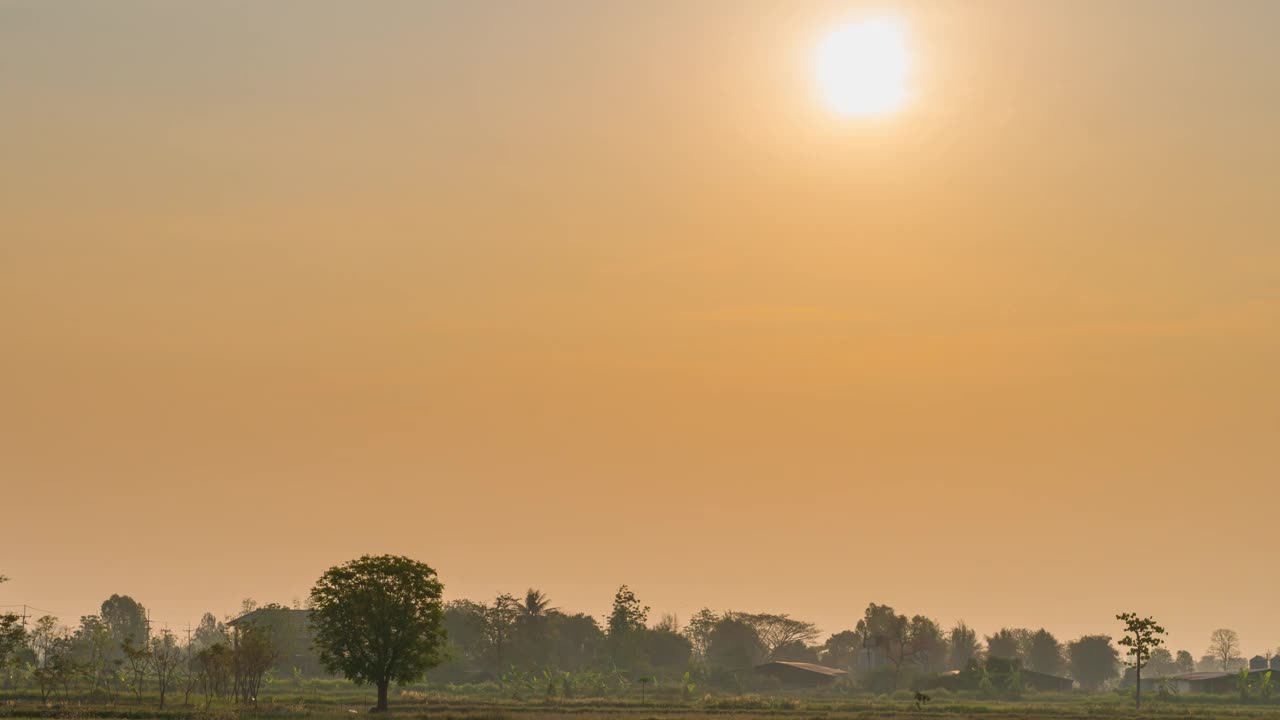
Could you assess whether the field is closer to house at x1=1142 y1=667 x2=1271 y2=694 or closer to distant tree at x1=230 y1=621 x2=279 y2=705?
distant tree at x1=230 y1=621 x2=279 y2=705

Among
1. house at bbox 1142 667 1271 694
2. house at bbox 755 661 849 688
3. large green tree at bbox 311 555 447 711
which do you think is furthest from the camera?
house at bbox 755 661 849 688

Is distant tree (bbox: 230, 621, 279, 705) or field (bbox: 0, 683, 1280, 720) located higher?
distant tree (bbox: 230, 621, 279, 705)

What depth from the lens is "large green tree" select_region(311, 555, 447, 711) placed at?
102688 mm

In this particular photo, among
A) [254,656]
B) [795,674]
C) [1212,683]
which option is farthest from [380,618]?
[1212,683]

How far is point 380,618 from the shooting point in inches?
4050

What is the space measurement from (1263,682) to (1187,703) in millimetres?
13268

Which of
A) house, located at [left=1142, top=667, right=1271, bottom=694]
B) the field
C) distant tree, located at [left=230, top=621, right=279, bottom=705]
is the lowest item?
house, located at [left=1142, top=667, right=1271, bottom=694]

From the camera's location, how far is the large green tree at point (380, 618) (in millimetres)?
102688

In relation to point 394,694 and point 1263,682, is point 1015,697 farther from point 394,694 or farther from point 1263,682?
point 394,694

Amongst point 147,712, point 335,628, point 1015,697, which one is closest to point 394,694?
point 335,628

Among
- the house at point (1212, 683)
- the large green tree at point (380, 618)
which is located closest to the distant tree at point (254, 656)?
the large green tree at point (380, 618)

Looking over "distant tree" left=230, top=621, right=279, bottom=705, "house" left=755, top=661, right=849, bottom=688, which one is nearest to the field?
"distant tree" left=230, top=621, right=279, bottom=705

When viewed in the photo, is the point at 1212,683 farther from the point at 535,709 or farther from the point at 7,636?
the point at 7,636

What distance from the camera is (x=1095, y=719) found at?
112m
